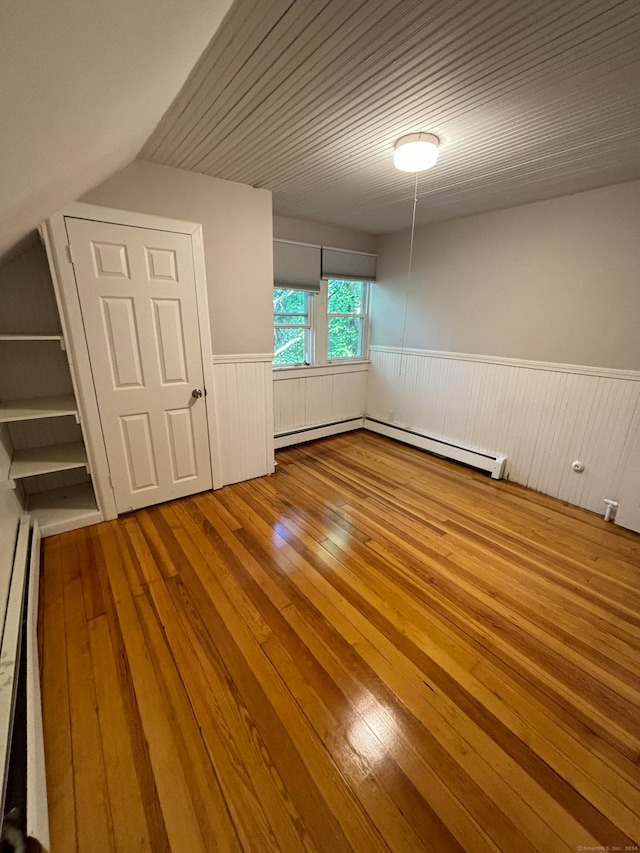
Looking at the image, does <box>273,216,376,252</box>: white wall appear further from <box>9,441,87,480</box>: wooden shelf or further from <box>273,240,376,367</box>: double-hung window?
<box>9,441,87,480</box>: wooden shelf

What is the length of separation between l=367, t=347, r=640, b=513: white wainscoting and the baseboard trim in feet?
2.28

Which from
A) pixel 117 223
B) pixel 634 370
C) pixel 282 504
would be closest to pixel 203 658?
pixel 282 504

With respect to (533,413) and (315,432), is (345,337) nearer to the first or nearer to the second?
(315,432)

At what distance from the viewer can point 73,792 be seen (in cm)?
110

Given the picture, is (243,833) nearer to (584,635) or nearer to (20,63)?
(584,635)

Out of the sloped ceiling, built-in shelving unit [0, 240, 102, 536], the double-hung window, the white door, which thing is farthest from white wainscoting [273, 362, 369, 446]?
the sloped ceiling

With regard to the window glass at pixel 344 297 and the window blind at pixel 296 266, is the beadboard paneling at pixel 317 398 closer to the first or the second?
the window glass at pixel 344 297

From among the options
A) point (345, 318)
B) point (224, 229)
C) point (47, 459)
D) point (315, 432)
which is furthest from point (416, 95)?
point (315, 432)

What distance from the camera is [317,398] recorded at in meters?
4.21

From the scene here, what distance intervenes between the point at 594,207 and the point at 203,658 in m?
3.81

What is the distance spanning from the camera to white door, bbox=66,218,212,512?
7.08 ft

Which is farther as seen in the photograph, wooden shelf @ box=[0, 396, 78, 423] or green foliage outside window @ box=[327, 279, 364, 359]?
green foliage outside window @ box=[327, 279, 364, 359]

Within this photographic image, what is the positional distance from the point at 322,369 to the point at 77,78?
11.3ft

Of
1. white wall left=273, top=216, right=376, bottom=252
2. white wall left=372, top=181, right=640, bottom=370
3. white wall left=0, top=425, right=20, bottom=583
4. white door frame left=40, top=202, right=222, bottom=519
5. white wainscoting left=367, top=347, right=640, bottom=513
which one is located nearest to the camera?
white wall left=0, top=425, right=20, bottom=583
